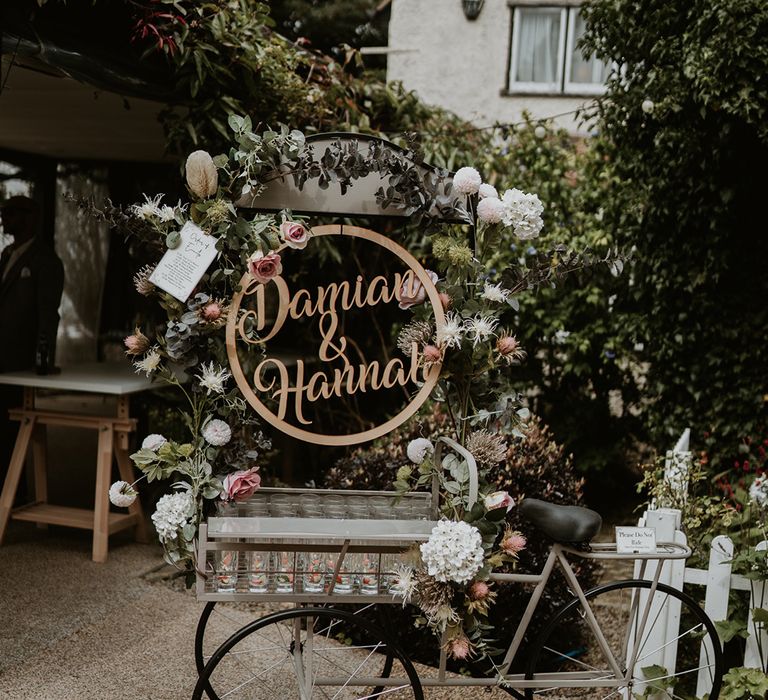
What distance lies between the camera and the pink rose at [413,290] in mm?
2996

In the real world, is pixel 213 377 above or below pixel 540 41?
below

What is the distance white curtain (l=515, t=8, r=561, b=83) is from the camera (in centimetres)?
1003

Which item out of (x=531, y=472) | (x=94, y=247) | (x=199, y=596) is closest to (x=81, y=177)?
(x=94, y=247)

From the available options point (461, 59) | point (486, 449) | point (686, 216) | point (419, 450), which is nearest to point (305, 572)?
point (419, 450)

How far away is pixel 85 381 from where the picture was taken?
200 inches

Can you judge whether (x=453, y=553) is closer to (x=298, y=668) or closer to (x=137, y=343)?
(x=298, y=668)

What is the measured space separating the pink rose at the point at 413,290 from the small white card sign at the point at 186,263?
684 mm

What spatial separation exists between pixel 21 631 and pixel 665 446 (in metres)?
4.06

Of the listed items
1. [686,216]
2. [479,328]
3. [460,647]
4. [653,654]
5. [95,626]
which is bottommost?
[95,626]

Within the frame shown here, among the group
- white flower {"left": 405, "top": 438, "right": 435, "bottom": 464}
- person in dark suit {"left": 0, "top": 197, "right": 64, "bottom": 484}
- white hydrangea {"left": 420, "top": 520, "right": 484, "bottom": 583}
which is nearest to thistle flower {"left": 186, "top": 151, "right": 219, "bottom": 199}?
white flower {"left": 405, "top": 438, "right": 435, "bottom": 464}

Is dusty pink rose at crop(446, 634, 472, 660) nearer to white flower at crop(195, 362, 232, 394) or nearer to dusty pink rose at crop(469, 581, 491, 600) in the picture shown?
dusty pink rose at crop(469, 581, 491, 600)

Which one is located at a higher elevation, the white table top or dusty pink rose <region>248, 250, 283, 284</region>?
dusty pink rose <region>248, 250, 283, 284</region>

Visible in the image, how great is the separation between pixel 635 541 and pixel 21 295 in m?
4.51

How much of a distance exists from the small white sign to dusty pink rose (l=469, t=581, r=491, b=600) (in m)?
0.58
